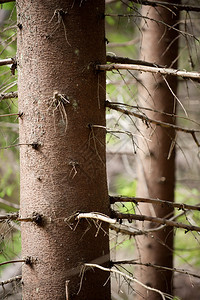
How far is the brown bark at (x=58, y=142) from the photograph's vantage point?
2318 mm

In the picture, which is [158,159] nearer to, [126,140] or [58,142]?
[126,140]

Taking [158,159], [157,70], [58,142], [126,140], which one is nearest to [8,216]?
[58,142]

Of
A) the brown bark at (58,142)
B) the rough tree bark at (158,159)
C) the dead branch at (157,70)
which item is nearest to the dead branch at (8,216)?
the brown bark at (58,142)

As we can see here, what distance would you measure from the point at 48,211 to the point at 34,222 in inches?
4.8

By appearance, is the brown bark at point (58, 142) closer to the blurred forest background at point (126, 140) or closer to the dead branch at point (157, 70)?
the dead branch at point (157, 70)

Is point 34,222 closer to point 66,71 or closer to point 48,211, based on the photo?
point 48,211

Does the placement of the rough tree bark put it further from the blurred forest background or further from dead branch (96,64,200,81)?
dead branch (96,64,200,81)

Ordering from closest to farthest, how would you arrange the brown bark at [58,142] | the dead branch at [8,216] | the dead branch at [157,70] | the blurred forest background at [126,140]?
the dead branch at [157,70], the brown bark at [58,142], the dead branch at [8,216], the blurred forest background at [126,140]

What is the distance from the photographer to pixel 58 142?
2334mm

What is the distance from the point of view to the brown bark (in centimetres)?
232

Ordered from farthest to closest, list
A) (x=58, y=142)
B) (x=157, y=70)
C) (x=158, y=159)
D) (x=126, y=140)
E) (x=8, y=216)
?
(x=126, y=140), (x=158, y=159), (x=8, y=216), (x=58, y=142), (x=157, y=70)

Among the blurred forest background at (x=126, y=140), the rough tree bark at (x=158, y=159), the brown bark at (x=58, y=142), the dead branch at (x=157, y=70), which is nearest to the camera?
the dead branch at (x=157, y=70)

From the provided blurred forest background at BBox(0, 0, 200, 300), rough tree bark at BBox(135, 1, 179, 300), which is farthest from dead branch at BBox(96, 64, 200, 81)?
rough tree bark at BBox(135, 1, 179, 300)

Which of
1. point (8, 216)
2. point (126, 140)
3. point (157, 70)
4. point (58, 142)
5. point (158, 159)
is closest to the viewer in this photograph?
point (157, 70)
